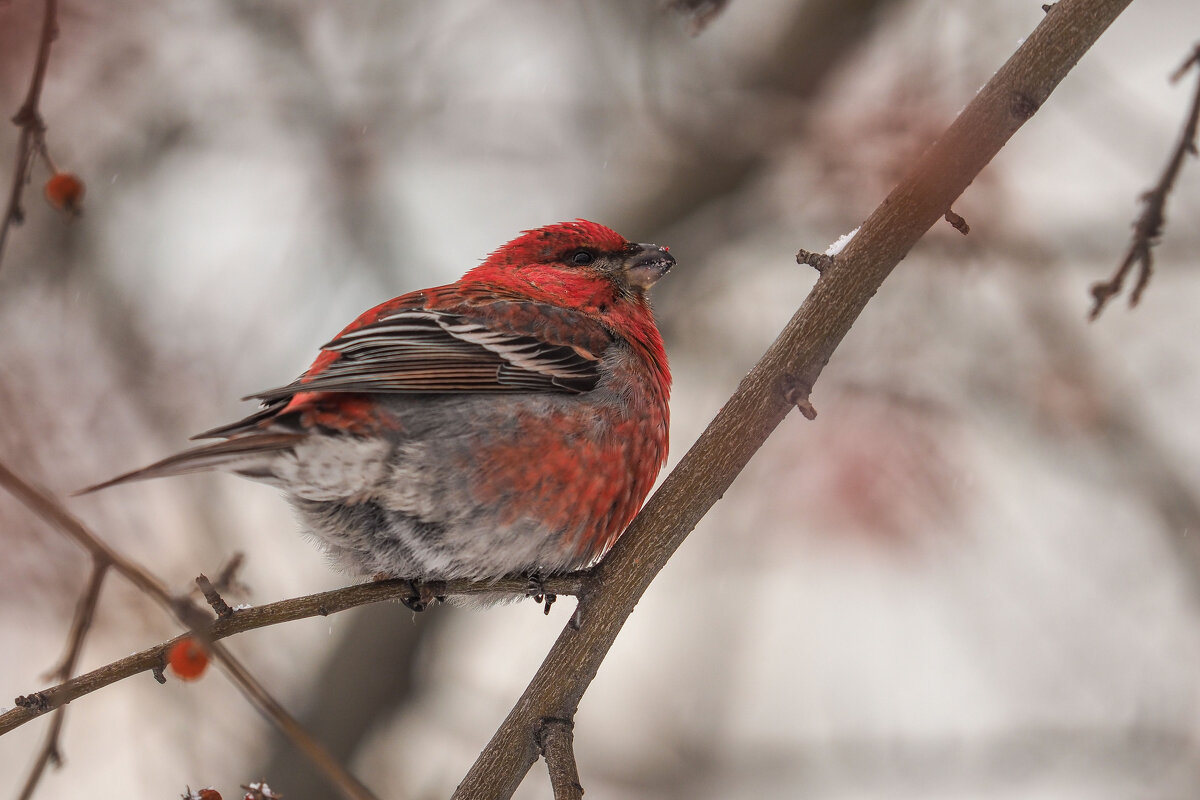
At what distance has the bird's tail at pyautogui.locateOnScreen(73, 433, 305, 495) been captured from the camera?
6.84 feet

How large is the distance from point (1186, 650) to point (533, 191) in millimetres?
4440

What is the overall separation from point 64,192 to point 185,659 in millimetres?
1247

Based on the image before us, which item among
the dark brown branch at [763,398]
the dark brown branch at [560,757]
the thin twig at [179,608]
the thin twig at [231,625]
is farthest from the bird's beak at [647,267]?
the thin twig at [179,608]

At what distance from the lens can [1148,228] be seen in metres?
1.91

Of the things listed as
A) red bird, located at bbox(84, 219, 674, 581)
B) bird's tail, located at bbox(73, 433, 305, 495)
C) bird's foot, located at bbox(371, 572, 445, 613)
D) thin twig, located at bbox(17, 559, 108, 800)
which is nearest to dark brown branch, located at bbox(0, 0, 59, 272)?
bird's tail, located at bbox(73, 433, 305, 495)

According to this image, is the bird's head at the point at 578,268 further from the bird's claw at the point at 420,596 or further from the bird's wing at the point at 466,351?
the bird's claw at the point at 420,596

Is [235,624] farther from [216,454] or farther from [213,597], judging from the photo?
[216,454]

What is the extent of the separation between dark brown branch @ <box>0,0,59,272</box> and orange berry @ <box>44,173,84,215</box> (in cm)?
52

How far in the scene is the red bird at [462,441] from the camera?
2.82 meters

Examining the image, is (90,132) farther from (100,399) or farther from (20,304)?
(100,399)

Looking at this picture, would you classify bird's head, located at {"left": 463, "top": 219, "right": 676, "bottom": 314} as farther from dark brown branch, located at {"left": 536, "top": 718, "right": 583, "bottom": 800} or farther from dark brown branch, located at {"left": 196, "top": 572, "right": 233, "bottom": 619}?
dark brown branch, located at {"left": 196, "top": 572, "right": 233, "bottom": 619}

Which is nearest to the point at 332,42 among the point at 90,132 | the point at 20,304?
the point at 90,132

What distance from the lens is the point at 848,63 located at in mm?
6309

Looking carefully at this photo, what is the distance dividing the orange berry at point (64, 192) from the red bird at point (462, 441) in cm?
68
